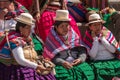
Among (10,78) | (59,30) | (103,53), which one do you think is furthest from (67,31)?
(10,78)

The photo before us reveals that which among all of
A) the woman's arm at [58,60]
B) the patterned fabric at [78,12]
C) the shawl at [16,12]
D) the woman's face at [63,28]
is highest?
the shawl at [16,12]

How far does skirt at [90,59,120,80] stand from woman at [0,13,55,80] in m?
0.94

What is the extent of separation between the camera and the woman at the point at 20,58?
6.12m

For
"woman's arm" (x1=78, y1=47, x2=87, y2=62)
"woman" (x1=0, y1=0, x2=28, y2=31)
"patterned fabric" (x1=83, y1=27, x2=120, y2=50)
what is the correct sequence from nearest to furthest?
"woman's arm" (x1=78, y1=47, x2=87, y2=62), "patterned fabric" (x1=83, y1=27, x2=120, y2=50), "woman" (x1=0, y1=0, x2=28, y2=31)

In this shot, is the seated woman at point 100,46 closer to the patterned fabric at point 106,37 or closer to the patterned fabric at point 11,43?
the patterned fabric at point 106,37

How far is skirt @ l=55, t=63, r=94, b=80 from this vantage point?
21.8 ft

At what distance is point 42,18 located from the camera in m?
7.79

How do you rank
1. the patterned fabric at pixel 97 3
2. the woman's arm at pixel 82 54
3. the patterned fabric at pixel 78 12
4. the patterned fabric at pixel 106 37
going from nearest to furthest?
the woman's arm at pixel 82 54
the patterned fabric at pixel 106 37
the patterned fabric at pixel 78 12
the patterned fabric at pixel 97 3

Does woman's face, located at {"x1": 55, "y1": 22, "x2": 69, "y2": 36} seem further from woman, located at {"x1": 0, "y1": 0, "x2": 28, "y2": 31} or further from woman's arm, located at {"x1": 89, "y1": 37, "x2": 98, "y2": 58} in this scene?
woman, located at {"x1": 0, "y1": 0, "x2": 28, "y2": 31}

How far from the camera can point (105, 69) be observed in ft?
22.9

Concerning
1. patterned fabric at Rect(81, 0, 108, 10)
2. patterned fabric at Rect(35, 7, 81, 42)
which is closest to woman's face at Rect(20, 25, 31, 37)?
patterned fabric at Rect(35, 7, 81, 42)

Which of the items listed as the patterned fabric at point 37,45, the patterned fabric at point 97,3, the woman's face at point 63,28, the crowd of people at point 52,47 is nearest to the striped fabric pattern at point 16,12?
the crowd of people at point 52,47

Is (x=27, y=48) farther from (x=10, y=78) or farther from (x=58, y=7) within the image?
(x=58, y=7)

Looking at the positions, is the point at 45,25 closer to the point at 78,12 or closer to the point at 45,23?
the point at 45,23
